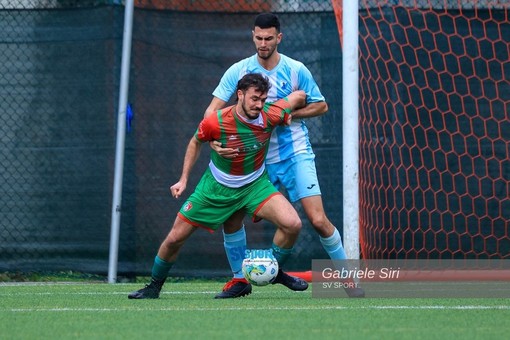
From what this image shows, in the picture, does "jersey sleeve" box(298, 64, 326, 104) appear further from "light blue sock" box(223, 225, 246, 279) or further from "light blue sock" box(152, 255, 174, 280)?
"light blue sock" box(152, 255, 174, 280)

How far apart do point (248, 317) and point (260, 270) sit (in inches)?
43.8

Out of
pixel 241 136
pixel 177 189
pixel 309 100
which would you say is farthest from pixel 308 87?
pixel 177 189

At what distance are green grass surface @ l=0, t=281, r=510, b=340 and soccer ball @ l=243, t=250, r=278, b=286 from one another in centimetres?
14

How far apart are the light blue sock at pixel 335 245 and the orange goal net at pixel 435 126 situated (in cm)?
214

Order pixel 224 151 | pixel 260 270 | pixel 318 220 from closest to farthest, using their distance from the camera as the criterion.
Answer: pixel 260 270, pixel 224 151, pixel 318 220

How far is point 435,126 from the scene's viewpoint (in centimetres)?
947

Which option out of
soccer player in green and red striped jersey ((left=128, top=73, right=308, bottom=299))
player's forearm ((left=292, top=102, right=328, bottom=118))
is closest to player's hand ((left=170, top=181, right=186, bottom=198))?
soccer player in green and red striped jersey ((left=128, top=73, right=308, bottom=299))

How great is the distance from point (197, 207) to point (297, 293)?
1203 millimetres

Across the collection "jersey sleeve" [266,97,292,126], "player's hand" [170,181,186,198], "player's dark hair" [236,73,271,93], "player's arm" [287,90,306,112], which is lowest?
"player's hand" [170,181,186,198]

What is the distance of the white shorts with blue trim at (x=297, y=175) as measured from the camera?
720cm

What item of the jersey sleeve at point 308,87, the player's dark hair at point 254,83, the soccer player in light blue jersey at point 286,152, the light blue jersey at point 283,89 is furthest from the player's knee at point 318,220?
the player's dark hair at point 254,83

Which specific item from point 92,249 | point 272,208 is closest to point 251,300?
point 272,208

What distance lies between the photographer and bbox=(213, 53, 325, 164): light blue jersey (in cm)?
725

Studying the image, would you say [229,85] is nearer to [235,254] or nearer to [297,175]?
[297,175]
